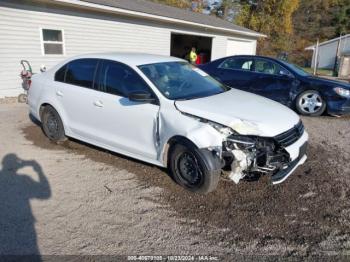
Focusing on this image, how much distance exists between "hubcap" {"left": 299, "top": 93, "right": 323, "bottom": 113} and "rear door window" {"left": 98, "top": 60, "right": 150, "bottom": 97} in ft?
16.9

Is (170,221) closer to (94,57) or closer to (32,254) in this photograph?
(32,254)

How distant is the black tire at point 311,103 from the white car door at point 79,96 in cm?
537

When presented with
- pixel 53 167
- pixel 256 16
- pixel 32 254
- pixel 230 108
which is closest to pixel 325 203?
pixel 230 108

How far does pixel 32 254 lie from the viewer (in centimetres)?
269

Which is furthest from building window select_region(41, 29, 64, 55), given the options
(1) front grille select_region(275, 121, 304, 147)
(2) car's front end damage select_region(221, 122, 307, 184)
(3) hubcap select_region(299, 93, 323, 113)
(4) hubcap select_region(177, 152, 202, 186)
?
(1) front grille select_region(275, 121, 304, 147)

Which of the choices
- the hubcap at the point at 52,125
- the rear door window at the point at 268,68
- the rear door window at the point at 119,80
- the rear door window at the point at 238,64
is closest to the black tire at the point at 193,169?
the rear door window at the point at 119,80

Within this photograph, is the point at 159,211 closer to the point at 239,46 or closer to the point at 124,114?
the point at 124,114

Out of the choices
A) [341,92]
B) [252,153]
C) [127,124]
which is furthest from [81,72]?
[341,92]

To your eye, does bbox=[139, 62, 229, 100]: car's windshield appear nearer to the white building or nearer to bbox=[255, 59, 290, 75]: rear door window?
bbox=[255, 59, 290, 75]: rear door window

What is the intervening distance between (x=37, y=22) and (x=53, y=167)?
6769 mm

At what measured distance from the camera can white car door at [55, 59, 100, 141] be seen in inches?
181

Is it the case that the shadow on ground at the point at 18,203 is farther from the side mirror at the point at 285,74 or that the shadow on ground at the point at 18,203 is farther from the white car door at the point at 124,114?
the side mirror at the point at 285,74

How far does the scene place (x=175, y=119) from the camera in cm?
367

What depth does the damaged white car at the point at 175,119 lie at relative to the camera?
11.3 ft
